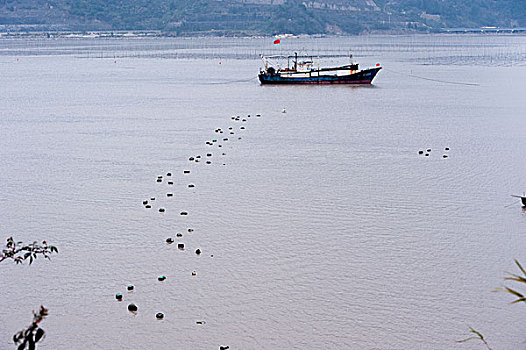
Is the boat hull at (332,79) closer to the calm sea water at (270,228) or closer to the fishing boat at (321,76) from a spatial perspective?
the fishing boat at (321,76)

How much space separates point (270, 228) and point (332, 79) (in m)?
34.9

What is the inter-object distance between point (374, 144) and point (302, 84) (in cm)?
2467

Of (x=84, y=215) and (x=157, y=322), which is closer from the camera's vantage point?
(x=157, y=322)

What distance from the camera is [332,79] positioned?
4981 cm

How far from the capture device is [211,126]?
29953mm

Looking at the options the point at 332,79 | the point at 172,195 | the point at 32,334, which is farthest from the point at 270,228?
the point at 332,79

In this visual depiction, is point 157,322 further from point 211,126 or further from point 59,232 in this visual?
point 211,126

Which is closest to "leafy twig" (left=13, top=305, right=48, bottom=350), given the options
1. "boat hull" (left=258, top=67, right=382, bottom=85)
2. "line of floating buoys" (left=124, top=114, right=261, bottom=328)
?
"line of floating buoys" (left=124, top=114, right=261, bottom=328)

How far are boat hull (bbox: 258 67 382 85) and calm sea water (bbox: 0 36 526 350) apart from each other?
15662 mm

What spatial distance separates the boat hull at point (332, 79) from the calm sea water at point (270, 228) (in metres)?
15.7

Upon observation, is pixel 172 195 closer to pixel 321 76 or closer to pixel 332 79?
pixel 321 76

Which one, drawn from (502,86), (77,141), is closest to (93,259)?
(77,141)

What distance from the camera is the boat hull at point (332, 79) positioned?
4928 centimetres

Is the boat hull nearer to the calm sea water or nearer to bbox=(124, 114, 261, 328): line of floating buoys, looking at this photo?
the calm sea water
